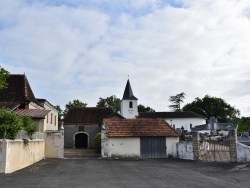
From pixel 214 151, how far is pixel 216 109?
63.9m

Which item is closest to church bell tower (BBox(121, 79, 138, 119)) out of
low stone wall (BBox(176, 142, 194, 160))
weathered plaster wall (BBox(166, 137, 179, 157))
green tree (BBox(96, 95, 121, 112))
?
green tree (BBox(96, 95, 121, 112))

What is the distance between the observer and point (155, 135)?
26609 mm

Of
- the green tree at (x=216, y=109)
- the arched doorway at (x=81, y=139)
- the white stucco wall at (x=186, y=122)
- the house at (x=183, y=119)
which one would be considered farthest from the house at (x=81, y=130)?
the green tree at (x=216, y=109)

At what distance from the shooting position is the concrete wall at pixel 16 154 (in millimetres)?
13789

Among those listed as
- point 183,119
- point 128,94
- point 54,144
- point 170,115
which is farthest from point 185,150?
point 170,115

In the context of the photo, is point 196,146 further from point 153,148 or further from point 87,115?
point 87,115

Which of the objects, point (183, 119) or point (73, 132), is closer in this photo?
point (73, 132)

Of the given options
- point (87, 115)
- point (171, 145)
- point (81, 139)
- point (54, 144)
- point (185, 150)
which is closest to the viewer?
point (185, 150)

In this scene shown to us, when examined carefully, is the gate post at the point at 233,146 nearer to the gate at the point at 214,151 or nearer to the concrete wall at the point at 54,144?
the gate at the point at 214,151

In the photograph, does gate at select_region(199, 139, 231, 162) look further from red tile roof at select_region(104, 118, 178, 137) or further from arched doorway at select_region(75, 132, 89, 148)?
arched doorway at select_region(75, 132, 89, 148)

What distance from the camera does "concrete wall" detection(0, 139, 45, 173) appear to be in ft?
45.2

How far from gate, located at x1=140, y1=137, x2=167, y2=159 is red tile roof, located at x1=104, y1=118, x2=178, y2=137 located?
0.54 m

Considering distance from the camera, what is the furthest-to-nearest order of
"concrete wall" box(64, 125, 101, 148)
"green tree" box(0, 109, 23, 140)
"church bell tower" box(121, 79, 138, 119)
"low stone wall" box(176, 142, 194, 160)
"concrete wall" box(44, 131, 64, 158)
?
"church bell tower" box(121, 79, 138, 119) → "concrete wall" box(64, 125, 101, 148) → "concrete wall" box(44, 131, 64, 158) → "low stone wall" box(176, 142, 194, 160) → "green tree" box(0, 109, 23, 140)

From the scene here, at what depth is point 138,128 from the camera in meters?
27.4
